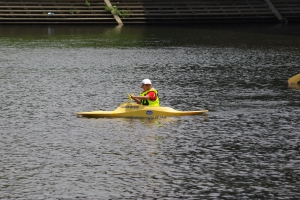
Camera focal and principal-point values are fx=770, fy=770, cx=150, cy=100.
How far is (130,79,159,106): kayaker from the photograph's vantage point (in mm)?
33469

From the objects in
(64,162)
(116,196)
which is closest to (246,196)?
(116,196)

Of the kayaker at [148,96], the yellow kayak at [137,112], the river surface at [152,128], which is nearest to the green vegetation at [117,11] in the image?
the river surface at [152,128]

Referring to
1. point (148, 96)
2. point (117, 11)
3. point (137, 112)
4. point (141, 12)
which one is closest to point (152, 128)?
point (137, 112)

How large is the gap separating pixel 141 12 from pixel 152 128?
6213 centimetres

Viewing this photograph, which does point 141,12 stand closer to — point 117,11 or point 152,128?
point 117,11

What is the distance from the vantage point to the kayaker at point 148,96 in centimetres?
3347

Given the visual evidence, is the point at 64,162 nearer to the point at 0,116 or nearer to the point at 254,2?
the point at 0,116

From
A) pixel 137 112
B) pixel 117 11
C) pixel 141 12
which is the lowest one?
pixel 137 112

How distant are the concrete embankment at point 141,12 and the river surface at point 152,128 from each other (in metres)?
28.1

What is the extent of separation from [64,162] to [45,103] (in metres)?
11.8

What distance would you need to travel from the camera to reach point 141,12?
92.3 metres

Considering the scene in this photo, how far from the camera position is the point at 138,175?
2400 centimetres

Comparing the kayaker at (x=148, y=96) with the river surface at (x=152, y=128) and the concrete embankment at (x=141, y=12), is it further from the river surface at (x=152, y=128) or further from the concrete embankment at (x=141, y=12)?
the concrete embankment at (x=141, y=12)

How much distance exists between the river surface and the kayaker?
113 centimetres
